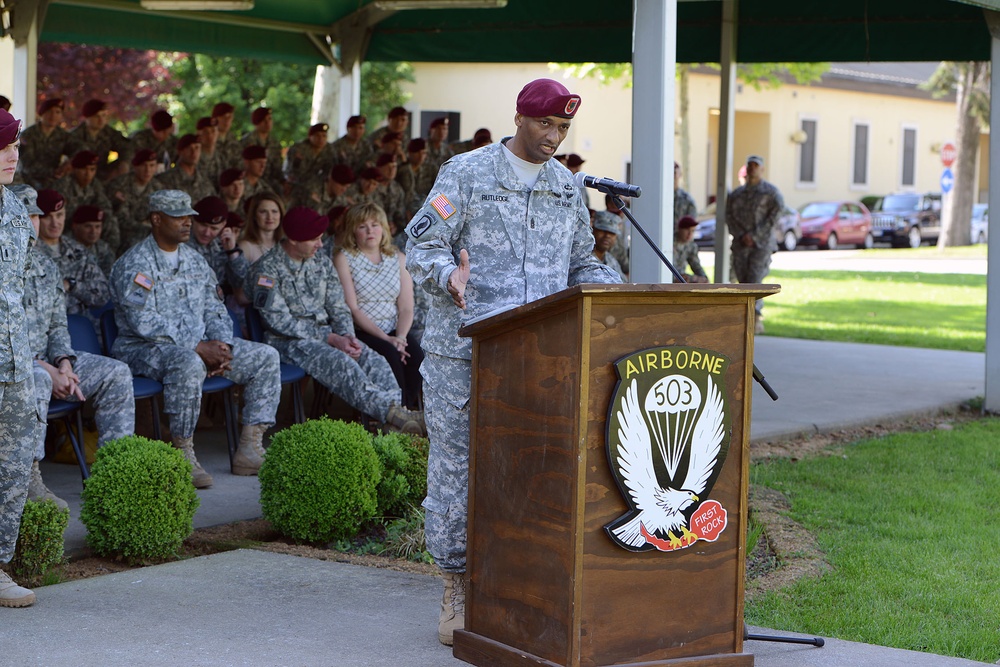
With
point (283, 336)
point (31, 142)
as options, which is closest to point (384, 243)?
point (283, 336)

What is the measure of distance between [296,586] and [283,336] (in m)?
3.16

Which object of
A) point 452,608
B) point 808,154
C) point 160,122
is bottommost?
point 452,608

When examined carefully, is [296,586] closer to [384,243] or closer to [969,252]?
[384,243]

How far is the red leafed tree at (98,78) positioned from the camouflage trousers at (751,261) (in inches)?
463

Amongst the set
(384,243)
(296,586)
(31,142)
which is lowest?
(296,586)

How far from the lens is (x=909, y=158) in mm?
46375

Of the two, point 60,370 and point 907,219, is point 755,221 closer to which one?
point 60,370

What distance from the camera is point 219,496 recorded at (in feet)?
22.2

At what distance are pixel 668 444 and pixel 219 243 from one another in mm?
5621

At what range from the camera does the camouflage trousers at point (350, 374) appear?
7.75m

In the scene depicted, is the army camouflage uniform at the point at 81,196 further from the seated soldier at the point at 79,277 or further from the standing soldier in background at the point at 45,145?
the seated soldier at the point at 79,277

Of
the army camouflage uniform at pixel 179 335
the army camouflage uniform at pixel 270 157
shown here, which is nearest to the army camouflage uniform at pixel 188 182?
the army camouflage uniform at pixel 270 157

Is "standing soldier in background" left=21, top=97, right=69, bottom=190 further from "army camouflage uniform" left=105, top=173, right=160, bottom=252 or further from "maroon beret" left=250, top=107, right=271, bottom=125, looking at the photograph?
"maroon beret" left=250, top=107, right=271, bottom=125

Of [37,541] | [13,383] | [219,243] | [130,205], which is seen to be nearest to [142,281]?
[219,243]
